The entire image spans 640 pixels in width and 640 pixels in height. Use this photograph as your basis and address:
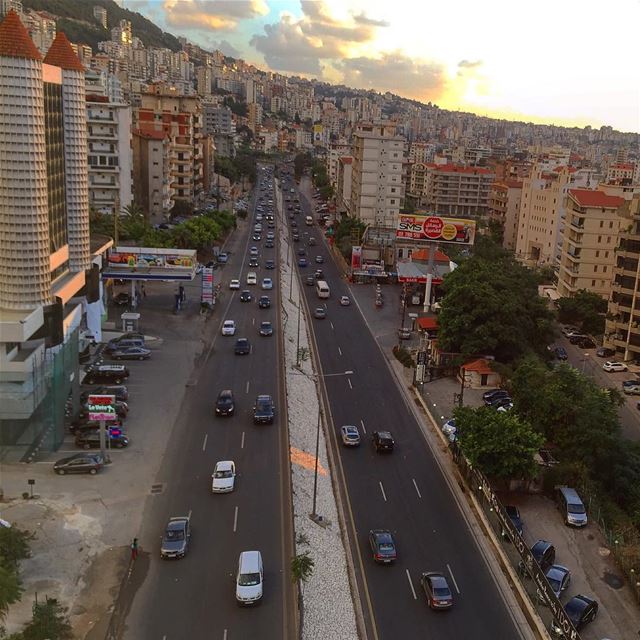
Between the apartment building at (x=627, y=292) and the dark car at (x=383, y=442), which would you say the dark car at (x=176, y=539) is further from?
the apartment building at (x=627, y=292)

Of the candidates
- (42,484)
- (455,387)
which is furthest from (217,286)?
(42,484)

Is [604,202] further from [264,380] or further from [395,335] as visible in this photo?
[264,380]

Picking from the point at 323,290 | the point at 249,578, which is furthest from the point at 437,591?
the point at 323,290

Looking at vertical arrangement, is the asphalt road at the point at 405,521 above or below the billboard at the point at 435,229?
below

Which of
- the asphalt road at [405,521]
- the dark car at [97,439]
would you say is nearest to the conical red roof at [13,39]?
the dark car at [97,439]

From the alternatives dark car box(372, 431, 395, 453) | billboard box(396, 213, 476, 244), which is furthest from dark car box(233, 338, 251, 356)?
billboard box(396, 213, 476, 244)

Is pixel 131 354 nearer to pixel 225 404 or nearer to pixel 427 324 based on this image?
pixel 225 404

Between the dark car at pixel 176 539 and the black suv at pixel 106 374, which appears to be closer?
the dark car at pixel 176 539
